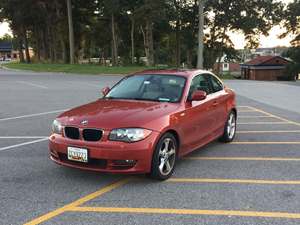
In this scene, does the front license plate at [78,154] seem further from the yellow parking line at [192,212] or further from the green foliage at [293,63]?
the green foliage at [293,63]

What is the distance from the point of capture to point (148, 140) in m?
5.16

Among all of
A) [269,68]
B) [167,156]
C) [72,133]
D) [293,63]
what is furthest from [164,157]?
[269,68]

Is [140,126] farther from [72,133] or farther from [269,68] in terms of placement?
[269,68]

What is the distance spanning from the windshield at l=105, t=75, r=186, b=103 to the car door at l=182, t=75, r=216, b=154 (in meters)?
0.22

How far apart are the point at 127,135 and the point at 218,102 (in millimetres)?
2660

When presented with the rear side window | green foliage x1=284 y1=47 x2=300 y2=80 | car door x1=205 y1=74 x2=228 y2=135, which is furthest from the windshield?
green foliage x1=284 y1=47 x2=300 y2=80

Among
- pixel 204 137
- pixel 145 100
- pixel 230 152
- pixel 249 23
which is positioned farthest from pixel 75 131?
pixel 249 23

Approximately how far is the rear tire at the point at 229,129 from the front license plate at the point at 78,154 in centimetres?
337

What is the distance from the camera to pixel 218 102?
287 inches

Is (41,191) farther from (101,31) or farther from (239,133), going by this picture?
(101,31)

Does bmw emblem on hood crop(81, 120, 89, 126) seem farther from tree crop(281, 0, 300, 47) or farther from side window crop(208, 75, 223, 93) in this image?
tree crop(281, 0, 300, 47)

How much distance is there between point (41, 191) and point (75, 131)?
845mm

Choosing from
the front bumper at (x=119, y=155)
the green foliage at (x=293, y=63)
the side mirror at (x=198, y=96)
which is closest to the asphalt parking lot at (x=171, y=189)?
the front bumper at (x=119, y=155)

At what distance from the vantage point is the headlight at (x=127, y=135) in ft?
16.7
